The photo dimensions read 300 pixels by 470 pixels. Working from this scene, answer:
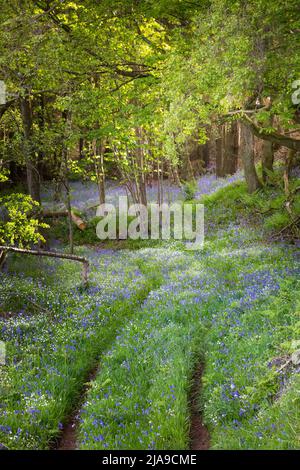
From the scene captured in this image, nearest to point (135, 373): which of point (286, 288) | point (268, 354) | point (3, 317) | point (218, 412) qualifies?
point (218, 412)

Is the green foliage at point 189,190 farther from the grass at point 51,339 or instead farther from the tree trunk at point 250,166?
the grass at point 51,339

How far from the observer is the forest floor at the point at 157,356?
5926mm

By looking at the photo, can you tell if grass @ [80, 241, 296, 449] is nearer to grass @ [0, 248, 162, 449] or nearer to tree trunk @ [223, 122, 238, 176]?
grass @ [0, 248, 162, 449]

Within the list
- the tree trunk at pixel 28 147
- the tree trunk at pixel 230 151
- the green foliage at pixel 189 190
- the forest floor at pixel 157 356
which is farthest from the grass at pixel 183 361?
the tree trunk at pixel 230 151

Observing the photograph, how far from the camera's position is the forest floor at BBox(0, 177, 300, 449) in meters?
5.93

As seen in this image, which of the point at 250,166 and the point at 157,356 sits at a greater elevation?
the point at 250,166

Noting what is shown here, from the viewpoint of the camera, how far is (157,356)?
7.97m

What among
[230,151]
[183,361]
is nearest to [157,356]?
[183,361]

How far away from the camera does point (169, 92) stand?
10.3m

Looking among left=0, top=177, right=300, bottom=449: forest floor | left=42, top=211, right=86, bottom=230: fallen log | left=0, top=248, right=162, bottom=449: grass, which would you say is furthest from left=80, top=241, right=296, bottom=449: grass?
left=42, top=211, right=86, bottom=230: fallen log

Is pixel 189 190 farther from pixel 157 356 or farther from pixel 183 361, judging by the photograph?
pixel 183 361

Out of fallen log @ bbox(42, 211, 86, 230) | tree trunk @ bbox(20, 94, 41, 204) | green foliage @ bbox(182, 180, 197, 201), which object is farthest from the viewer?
green foliage @ bbox(182, 180, 197, 201)

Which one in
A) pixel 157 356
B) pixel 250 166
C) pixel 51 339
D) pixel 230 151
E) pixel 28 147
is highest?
pixel 28 147

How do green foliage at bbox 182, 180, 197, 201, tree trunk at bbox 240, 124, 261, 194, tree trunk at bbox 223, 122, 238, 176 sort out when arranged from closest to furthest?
tree trunk at bbox 240, 124, 261, 194 → tree trunk at bbox 223, 122, 238, 176 → green foliage at bbox 182, 180, 197, 201
